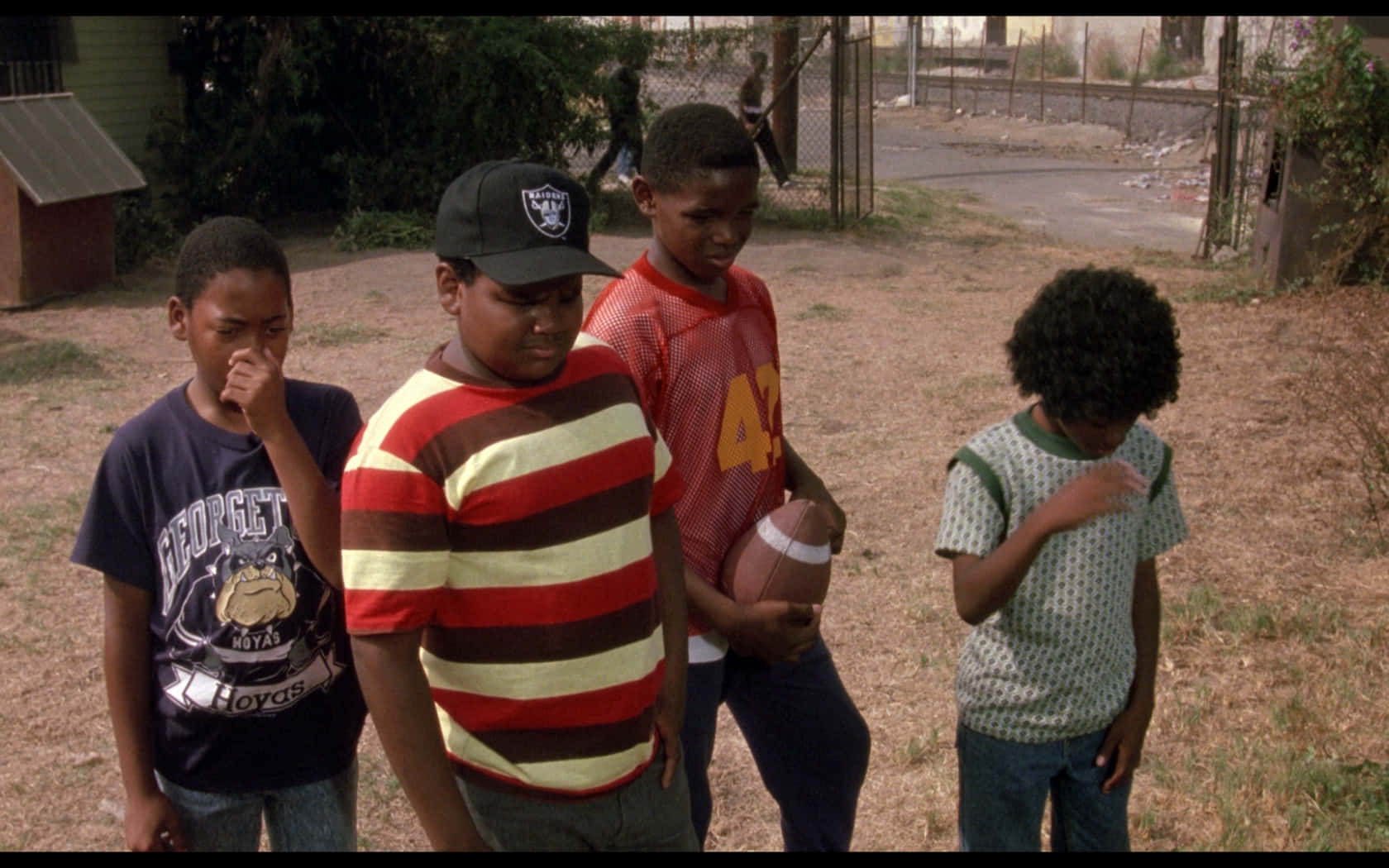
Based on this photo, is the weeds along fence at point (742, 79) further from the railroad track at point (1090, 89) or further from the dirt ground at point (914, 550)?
the railroad track at point (1090, 89)

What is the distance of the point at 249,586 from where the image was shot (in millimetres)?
2311

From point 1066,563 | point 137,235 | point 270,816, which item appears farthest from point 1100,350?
point 137,235

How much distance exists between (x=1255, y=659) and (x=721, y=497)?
263 cm

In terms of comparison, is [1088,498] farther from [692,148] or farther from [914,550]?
[914,550]

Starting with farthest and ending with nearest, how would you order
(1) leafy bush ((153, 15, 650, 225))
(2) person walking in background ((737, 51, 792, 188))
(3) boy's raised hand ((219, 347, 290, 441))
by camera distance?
(2) person walking in background ((737, 51, 792, 188)) → (1) leafy bush ((153, 15, 650, 225)) → (3) boy's raised hand ((219, 347, 290, 441))

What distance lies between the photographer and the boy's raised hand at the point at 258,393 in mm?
2191

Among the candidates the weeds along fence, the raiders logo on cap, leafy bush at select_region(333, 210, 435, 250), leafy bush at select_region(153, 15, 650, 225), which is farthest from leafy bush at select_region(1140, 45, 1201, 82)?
the raiders logo on cap

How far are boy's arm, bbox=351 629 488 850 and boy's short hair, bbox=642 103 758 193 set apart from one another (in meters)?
1.19

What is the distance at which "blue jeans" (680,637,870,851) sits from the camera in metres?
2.80

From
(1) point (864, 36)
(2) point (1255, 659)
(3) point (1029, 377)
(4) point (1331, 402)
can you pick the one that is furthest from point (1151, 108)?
(3) point (1029, 377)

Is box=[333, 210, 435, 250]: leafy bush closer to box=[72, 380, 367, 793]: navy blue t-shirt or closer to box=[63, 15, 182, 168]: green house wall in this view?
box=[63, 15, 182, 168]: green house wall

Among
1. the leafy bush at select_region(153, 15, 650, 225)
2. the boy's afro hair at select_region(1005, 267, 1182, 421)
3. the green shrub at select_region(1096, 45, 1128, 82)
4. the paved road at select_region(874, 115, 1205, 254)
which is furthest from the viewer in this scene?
the green shrub at select_region(1096, 45, 1128, 82)

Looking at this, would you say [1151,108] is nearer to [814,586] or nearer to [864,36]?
[864,36]

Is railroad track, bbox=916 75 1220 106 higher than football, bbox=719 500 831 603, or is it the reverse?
railroad track, bbox=916 75 1220 106
